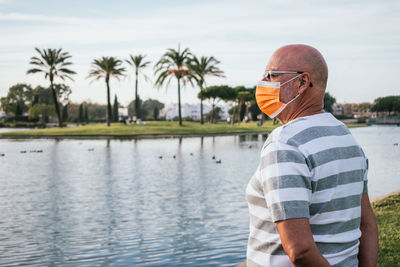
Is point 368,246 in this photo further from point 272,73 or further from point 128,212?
point 128,212

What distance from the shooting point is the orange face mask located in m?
2.15

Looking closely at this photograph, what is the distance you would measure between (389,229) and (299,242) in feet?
21.2

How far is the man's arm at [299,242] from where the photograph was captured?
1813mm

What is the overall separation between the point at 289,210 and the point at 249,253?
1.45 ft

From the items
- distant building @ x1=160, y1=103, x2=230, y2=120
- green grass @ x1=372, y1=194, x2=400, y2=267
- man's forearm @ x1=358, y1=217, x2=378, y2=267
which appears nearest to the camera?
man's forearm @ x1=358, y1=217, x2=378, y2=267

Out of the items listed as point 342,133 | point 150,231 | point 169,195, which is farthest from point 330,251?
point 169,195

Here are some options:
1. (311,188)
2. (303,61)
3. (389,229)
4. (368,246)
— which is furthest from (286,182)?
(389,229)

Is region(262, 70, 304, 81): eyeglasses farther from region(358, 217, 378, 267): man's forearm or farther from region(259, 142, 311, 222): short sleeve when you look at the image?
region(358, 217, 378, 267): man's forearm

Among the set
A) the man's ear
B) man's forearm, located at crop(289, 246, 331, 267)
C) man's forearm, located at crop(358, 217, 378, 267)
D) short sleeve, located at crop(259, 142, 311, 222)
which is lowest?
man's forearm, located at crop(358, 217, 378, 267)

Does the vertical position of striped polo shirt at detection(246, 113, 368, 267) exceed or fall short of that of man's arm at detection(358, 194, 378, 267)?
it exceeds it

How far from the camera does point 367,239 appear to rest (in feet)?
7.58

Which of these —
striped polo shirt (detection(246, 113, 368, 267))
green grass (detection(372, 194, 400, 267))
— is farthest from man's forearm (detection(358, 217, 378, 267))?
green grass (detection(372, 194, 400, 267))

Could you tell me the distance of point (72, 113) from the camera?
→ 132m

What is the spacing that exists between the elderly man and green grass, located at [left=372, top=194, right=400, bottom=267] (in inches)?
168
